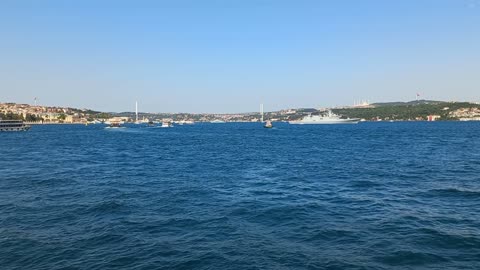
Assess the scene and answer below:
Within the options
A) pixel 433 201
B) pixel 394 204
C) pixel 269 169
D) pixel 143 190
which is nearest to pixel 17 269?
pixel 143 190

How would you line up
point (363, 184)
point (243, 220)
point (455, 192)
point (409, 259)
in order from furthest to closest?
point (363, 184), point (455, 192), point (243, 220), point (409, 259)

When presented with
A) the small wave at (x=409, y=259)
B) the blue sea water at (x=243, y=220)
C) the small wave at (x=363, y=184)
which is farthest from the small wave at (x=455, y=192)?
the small wave at (x=409, y=259)

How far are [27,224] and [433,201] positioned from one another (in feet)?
72.8

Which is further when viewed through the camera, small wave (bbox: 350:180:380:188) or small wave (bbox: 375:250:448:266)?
small wave (bbox: 350:180:380:188)

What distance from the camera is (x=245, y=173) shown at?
123 ft

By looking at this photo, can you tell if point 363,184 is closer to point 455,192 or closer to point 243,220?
point 455,192

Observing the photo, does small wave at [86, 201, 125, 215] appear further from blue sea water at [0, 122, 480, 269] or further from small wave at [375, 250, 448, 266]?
small wave at [375, 250, 448, 266]

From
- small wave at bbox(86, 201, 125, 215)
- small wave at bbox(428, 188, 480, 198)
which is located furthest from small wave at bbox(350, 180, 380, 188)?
small wave at bbox(86, 201, 125, 215)

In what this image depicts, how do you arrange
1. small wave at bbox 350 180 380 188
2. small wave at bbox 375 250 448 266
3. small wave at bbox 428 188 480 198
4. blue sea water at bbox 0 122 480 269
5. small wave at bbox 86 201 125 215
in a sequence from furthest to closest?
small wave at bbox 350 180 380 188, small wave at bbox 428 188 480 198, small wave at bbox 86 201 125 215, blue sea water at bbox 0 122 480 269, small wave at bbox 375 250 448 266

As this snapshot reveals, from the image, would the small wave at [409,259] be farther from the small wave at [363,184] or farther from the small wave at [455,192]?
the small wave at [363,184]

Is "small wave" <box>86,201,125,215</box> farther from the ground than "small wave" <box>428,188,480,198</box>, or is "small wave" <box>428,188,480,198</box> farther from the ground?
"small wave" <box>428,188,480,198</box>

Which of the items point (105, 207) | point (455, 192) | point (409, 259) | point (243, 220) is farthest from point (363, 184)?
point (105, 207)

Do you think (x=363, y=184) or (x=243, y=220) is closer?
(x=243, y=220)

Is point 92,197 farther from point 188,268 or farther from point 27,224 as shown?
point 188,268
